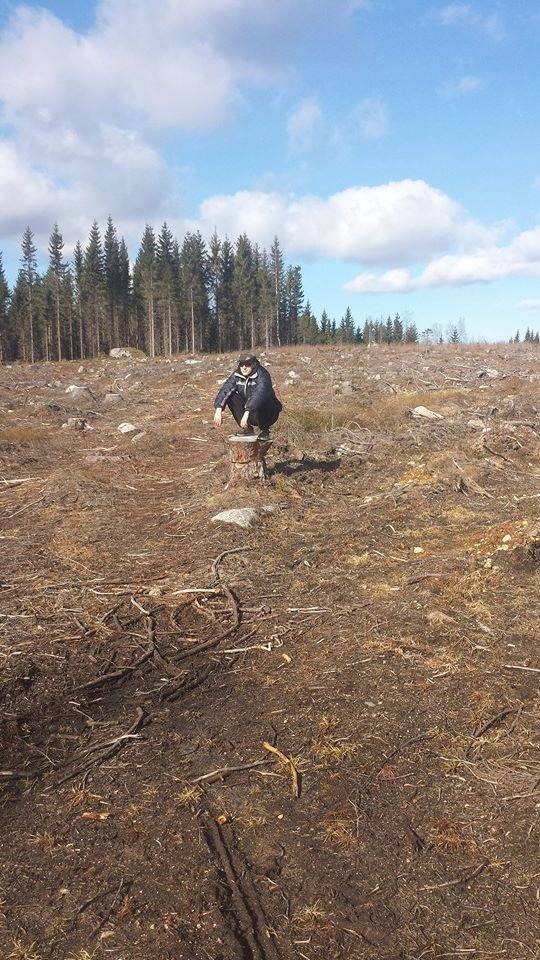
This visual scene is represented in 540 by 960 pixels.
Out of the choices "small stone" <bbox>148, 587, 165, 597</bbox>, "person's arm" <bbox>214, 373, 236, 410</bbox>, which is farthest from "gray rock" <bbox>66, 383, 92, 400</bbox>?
"small stone" <bbox>148, 587, 165, 597</bbox>

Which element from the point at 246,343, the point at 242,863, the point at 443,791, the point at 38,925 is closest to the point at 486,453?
the point at 443,791

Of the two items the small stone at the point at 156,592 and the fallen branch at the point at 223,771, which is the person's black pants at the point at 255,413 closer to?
the small stone at the point at 156,592

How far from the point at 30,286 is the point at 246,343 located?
1070 inches

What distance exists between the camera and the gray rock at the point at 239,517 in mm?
6613

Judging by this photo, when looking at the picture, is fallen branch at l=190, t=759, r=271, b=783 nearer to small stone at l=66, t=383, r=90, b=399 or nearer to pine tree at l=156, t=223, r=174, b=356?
small stone at l=66, t=383, r=90, b=399

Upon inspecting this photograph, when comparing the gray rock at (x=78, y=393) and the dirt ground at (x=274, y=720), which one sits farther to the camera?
the gray rock at (x=78, y=393)

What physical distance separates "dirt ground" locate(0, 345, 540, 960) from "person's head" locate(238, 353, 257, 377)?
1.50m

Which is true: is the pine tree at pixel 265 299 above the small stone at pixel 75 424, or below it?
above

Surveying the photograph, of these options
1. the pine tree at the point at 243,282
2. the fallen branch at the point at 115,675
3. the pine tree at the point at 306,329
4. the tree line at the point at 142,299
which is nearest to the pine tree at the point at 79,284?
the tree line at the point at 142,299

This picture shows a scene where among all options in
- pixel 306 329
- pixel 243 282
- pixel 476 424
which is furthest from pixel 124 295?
pixel 476 424

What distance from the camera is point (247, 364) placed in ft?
24.8

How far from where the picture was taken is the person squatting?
25.1ft

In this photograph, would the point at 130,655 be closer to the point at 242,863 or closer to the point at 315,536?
the point at 242,863

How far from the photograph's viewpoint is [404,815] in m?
2.67
